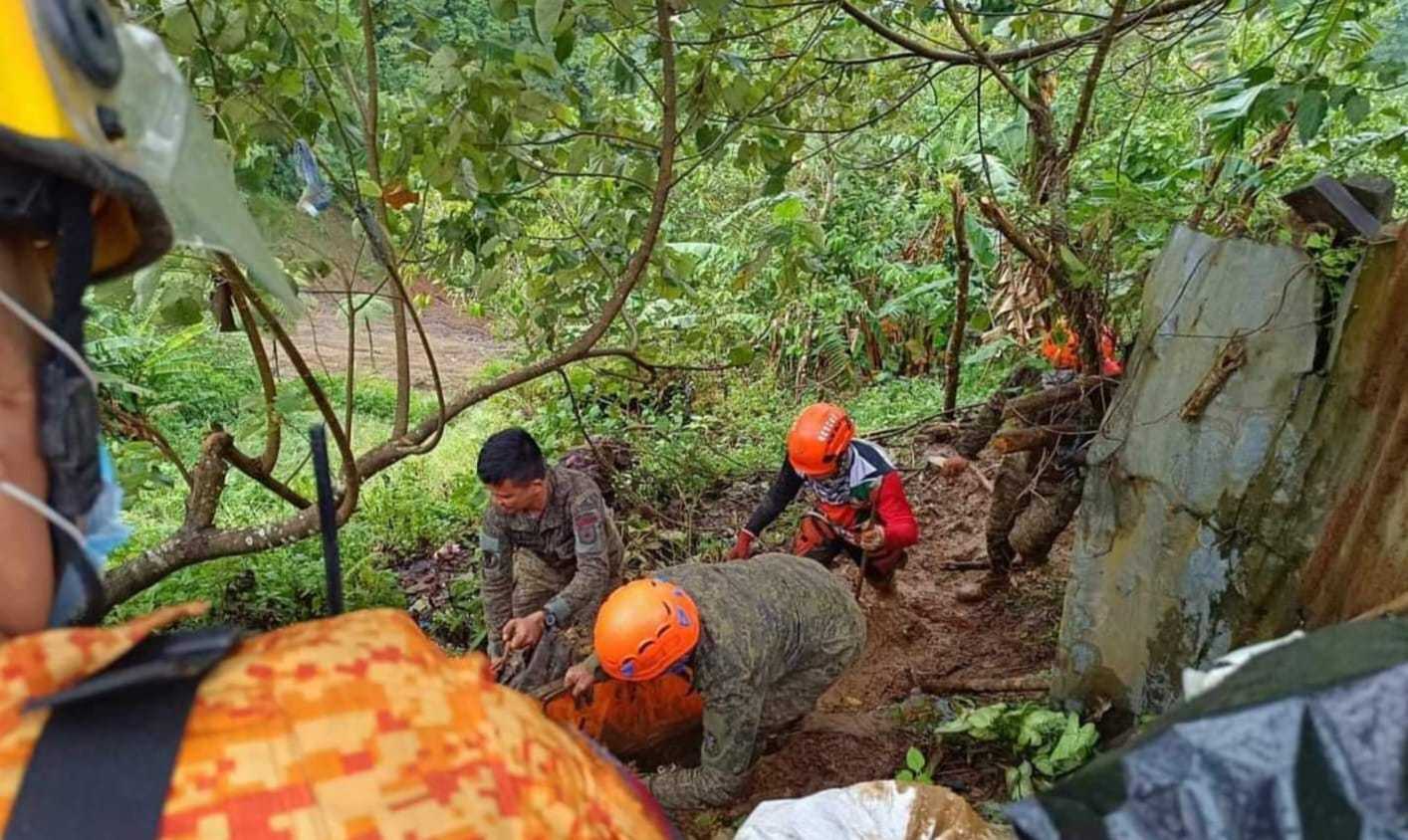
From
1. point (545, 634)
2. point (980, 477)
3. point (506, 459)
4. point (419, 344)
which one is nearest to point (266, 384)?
point (506, 459)

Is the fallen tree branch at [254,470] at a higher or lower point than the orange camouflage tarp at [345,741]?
lower

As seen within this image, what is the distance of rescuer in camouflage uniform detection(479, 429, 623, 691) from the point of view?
4074 mm

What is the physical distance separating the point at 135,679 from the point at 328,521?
0.40 meters

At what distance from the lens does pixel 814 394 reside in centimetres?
1034

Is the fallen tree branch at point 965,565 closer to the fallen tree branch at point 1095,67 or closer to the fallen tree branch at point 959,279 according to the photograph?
the fallen tree branch at point 959,279

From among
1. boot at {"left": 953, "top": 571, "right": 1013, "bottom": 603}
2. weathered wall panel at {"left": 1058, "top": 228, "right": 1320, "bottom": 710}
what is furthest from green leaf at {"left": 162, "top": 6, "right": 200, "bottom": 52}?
boot at {"left": 953, "top": 571, "right": 1013, "bottom": 603}

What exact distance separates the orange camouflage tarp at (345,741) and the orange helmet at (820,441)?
3901 millimetres

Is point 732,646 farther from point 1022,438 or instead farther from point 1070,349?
point 1070,349

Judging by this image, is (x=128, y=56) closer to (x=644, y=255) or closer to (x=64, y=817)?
(x=64, y=817)

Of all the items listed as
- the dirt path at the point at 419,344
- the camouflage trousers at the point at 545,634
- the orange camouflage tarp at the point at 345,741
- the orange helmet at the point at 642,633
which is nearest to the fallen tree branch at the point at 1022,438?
the orange helmet at the point at 642,633

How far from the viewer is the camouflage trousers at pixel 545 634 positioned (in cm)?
403

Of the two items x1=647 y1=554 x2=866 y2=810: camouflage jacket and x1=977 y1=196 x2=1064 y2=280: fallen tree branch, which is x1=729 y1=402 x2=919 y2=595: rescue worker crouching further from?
x1=977 y1=196 x2=1064 y2=280: fallen tree branch

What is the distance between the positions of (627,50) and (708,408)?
5751 millimetres

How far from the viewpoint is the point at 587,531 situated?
4.40 m
